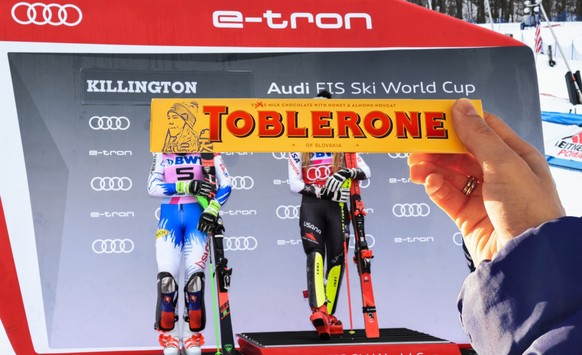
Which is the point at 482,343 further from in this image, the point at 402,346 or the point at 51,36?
the point at 51,36

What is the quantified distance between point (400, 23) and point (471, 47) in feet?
1.86

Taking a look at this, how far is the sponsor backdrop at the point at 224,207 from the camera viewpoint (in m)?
4.65

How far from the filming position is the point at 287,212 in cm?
496

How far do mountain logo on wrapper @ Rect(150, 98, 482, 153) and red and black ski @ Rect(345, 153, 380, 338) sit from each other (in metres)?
3.51

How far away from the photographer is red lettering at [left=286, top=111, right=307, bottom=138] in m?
0.98

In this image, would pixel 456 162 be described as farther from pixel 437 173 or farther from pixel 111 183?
pixel 111 183

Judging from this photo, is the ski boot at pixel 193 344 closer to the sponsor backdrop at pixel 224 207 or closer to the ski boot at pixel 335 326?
the sponsor backdrop at pixel 224 207

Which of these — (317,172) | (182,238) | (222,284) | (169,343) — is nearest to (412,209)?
(317,172)

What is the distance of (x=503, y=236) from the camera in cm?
73

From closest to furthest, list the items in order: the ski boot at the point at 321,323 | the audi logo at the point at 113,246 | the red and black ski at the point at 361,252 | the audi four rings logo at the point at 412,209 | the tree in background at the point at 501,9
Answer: the ski boot at the point at 321,323, the red and black ski at the point at 361,252, the audi logo at the point at 113,246, the audi four rings logo at the point at 412,209, the tree in background at the point at 501,9

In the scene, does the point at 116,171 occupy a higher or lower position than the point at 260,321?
higher

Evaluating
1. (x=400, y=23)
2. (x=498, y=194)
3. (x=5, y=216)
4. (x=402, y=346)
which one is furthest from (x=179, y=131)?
(x=400, y=23)

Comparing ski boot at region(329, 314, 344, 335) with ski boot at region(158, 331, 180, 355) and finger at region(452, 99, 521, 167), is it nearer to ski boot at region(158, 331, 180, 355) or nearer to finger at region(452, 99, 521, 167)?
ski boot at region(158, 331, 180, 355)

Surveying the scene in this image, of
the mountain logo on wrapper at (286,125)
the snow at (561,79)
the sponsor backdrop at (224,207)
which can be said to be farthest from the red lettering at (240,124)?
the snow at (561,79)
